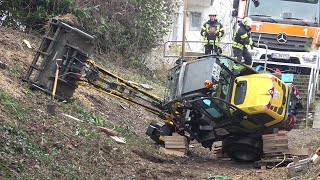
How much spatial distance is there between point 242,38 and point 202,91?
558 centimetres

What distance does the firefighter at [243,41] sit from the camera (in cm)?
1603

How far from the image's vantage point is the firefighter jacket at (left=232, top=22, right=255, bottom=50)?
16.0 metres

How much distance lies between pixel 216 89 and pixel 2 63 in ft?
14.2

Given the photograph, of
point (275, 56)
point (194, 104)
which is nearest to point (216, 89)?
point (194, 104)

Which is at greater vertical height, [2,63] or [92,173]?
[2,63]

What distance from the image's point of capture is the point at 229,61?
38.8ft

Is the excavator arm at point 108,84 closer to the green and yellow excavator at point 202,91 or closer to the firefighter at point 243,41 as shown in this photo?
the green and yellow excavator at point 202,91

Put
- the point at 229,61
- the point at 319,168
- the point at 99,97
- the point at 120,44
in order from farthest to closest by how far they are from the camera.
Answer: the point at 120,44, the point at 99,97, the point at 229,61, the point at 319,168

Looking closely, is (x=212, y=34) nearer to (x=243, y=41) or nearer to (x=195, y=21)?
(x=243, y=41)

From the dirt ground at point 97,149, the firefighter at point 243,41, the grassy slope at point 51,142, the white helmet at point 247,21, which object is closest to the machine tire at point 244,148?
the dirt ground at point 97,149

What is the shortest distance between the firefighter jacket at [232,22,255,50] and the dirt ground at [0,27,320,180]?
3.10m

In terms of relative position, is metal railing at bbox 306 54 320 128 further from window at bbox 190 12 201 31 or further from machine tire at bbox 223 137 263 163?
window at bbox 190 12 201 31

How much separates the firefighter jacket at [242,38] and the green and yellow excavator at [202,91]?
4.21 m

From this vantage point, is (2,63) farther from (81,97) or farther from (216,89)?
(216,89)
